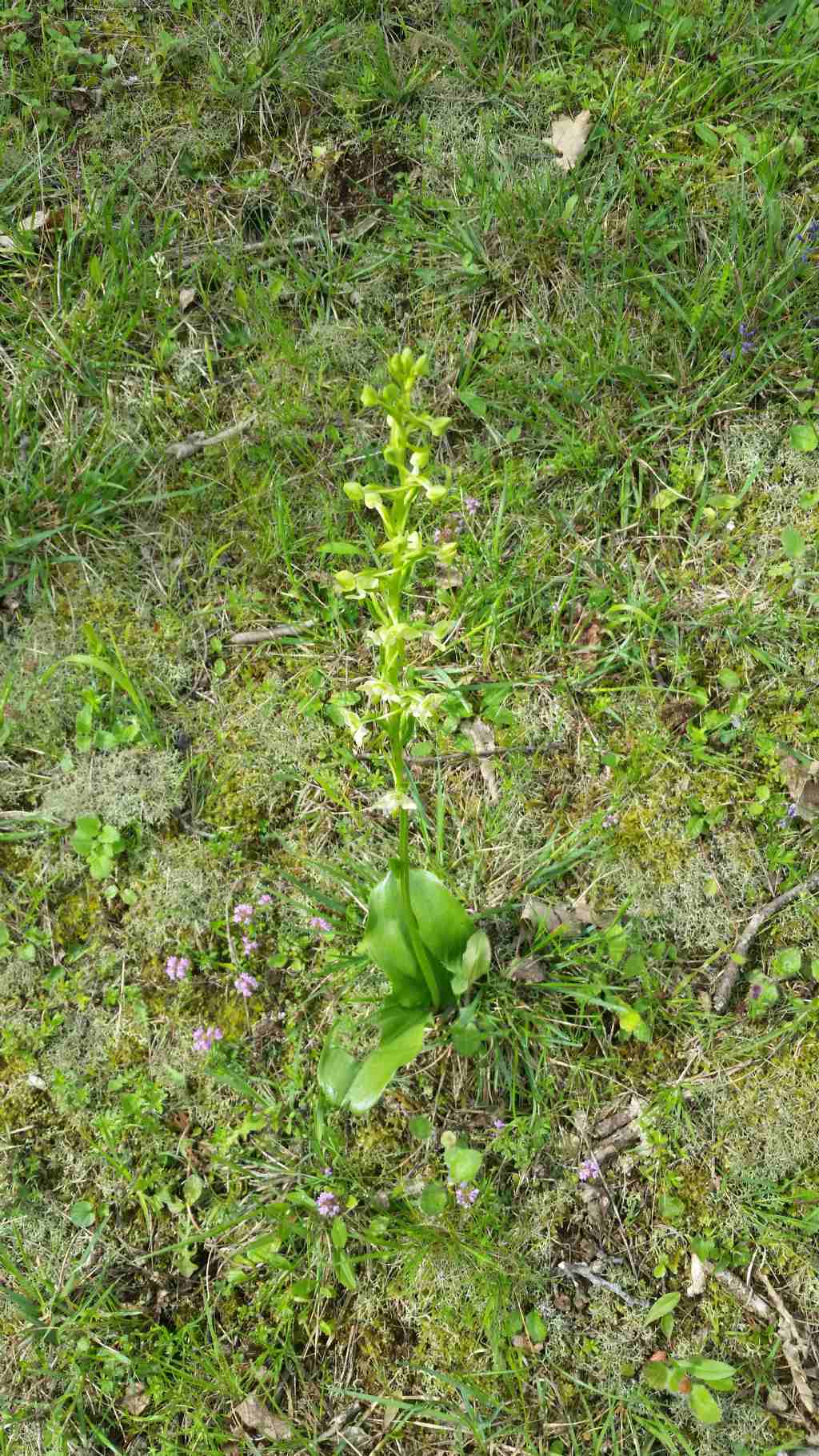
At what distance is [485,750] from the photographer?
9.99 feet

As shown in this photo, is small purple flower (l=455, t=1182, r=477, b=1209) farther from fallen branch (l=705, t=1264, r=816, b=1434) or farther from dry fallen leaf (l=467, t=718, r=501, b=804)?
dry fallen leaf (l=467, t=718, r=501, b=804)

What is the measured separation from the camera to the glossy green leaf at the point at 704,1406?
234cm

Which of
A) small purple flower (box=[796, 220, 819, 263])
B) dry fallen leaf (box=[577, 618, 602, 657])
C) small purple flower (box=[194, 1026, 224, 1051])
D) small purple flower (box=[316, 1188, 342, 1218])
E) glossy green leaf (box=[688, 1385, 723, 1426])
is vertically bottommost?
glossy green leaf (box=[688, 1385, 723, 1426])

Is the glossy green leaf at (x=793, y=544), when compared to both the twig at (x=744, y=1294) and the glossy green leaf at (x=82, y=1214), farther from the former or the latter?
the glossy green leaf at (x=82, y=1214)

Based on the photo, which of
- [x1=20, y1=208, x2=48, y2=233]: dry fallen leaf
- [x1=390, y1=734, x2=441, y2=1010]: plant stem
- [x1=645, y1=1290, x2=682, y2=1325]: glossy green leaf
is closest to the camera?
[x1=390, y1=734, x2=441, y2=1010]: plant stem

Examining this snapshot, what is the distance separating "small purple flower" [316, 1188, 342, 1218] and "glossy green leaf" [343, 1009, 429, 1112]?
11.2 inches

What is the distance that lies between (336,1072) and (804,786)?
148cm

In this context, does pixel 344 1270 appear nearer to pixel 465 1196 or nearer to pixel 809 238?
pixel 465 1196

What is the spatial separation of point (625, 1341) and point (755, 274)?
3033 mm

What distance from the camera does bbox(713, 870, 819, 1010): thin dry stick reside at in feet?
9.02

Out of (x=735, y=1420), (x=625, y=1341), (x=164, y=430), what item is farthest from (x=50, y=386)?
(x=735, y=1420)

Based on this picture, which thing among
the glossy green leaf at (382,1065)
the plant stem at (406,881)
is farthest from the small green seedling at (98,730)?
the glossy green leaf at (382,1065)

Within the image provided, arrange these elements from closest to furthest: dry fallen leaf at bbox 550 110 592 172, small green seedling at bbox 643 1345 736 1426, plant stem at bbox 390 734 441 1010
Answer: plant stem at bbox 390 734 441 1010, small green seedling at bbox 643 1345 736 1426, dry fallen leaf at bbox 550 110 592 172

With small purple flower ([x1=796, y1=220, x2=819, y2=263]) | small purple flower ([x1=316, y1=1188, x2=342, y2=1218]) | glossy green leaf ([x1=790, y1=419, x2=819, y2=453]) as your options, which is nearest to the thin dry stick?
small purple flower ([x1=316, y1=1188, x2=342, y2=1218])
